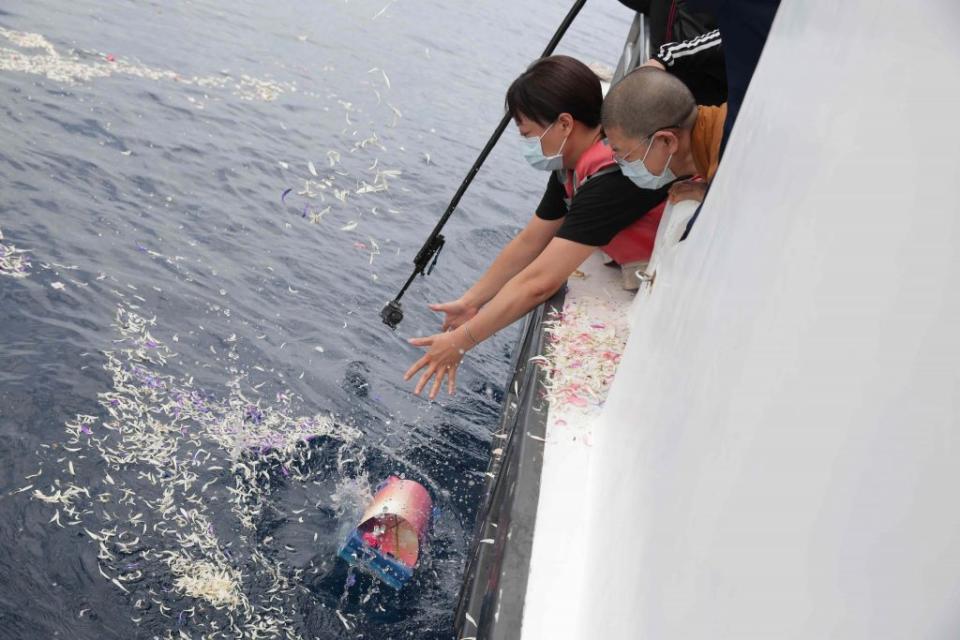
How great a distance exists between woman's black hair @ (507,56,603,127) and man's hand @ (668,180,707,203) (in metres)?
0.63

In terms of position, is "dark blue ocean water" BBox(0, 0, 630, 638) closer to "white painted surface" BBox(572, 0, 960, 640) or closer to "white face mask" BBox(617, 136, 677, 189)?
"white face mask" BBox(617, 136, 677, 189)

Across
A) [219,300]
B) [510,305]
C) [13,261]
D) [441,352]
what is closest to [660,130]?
[510,305]

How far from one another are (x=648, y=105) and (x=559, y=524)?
162 centimetres

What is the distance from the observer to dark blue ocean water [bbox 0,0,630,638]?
3484 mm

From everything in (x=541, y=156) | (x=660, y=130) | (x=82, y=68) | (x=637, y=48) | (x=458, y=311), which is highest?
(x=660, y=130)

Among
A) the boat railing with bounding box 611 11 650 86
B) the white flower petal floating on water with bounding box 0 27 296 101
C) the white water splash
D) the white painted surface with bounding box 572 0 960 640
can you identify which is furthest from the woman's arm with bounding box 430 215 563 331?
the white flower petal floating on water with bounding box 0 27 296 101

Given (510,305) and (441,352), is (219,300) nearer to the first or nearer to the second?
(441,352)

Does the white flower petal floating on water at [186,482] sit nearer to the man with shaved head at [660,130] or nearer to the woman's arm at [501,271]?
the woman's arm at [501,271]

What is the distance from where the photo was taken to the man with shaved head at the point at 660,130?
133 inches

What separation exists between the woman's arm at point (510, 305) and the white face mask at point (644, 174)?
0.35 m

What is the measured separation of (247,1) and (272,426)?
948cm

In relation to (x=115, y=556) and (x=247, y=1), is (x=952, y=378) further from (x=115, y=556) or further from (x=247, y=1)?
(x=247, y=1)

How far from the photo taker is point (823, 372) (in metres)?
1.15

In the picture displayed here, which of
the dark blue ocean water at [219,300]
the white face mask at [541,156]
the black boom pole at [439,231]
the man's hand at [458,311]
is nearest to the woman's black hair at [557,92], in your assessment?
the white face mask at [541,156]
